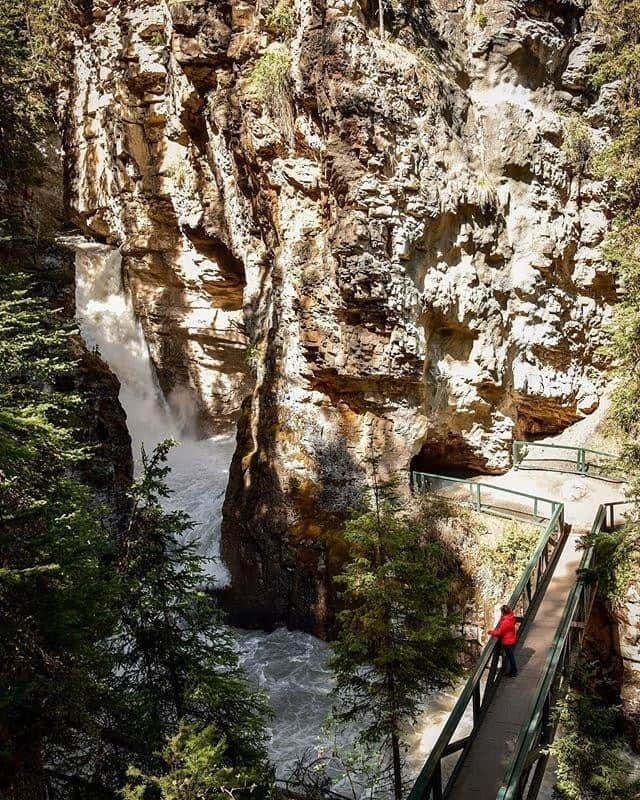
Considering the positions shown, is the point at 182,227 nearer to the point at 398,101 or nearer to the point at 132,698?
the point at 398,101

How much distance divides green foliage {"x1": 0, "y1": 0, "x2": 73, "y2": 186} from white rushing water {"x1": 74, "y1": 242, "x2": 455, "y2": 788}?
489cm

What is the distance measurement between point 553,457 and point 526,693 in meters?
10.0

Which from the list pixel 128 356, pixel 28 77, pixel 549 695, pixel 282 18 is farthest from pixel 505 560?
pixel 28 77

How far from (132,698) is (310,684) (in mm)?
7357

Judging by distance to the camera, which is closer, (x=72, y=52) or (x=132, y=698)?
(x=132, y=698)

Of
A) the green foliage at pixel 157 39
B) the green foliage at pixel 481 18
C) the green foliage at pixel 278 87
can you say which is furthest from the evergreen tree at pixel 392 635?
the green foliage at pixel 157 39

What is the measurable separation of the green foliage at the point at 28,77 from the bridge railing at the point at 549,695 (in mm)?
17184

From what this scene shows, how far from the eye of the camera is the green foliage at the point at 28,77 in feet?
50.8

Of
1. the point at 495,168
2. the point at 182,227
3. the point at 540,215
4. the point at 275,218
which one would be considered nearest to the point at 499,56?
the point at 495,168

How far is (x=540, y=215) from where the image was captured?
16.4 metres

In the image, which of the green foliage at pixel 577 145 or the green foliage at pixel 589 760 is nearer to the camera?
the green foliage at pixel 589 760

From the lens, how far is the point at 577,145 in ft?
53.6

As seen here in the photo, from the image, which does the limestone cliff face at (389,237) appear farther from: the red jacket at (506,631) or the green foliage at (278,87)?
the red jacket at (506,631)

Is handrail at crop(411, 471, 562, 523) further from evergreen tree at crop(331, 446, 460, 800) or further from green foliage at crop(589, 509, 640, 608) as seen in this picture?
evergreen tree at crop(331, 446, 460, 800)
